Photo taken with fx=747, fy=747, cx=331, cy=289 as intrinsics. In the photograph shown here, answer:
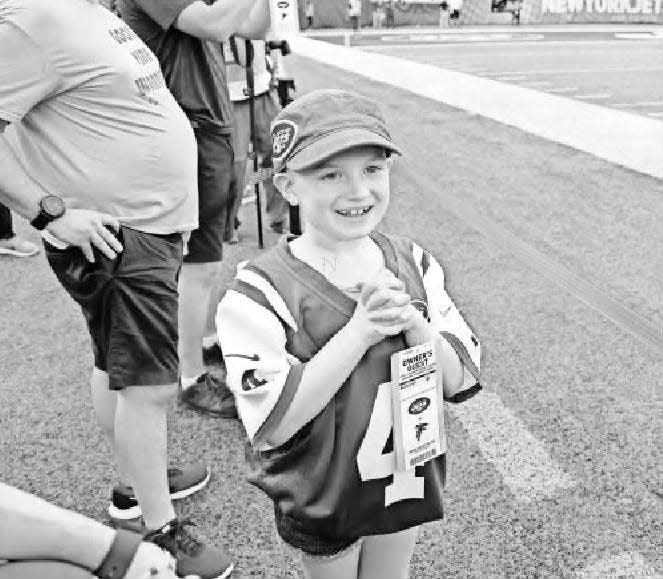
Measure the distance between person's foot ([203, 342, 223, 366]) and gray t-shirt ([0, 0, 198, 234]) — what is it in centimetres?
144

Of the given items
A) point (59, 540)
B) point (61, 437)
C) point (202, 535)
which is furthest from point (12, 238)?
point (59, 540)

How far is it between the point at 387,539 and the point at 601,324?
2.65 meters

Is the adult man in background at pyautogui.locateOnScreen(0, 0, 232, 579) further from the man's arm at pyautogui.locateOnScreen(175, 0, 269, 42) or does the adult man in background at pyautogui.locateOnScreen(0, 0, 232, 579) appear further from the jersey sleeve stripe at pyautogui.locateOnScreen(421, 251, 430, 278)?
the jersey sleeve stripe at pyautogui.locateOnScreen(421, 251, 430, 278)

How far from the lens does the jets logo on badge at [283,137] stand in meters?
1.34

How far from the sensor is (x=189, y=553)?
7.22ft

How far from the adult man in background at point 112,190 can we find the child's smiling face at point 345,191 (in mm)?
716

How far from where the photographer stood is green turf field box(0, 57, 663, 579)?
2.36m

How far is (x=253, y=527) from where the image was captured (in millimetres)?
2430

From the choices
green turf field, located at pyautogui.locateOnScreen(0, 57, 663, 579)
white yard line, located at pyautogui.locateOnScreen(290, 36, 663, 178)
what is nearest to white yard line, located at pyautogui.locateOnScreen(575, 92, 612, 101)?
white yard line, located at pyautogui.locateOnScreen(290, 36, 663, 178)

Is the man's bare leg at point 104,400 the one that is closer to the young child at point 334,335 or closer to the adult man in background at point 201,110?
the adult man in background at point 201,110

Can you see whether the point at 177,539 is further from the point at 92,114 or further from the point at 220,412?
the point at 92,114

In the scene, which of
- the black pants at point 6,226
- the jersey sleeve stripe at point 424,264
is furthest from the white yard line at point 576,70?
the jersey sleeve stripe at point 424,264

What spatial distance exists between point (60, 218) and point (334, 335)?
2.79 ft

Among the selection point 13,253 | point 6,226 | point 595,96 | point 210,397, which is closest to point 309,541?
point 210,397
